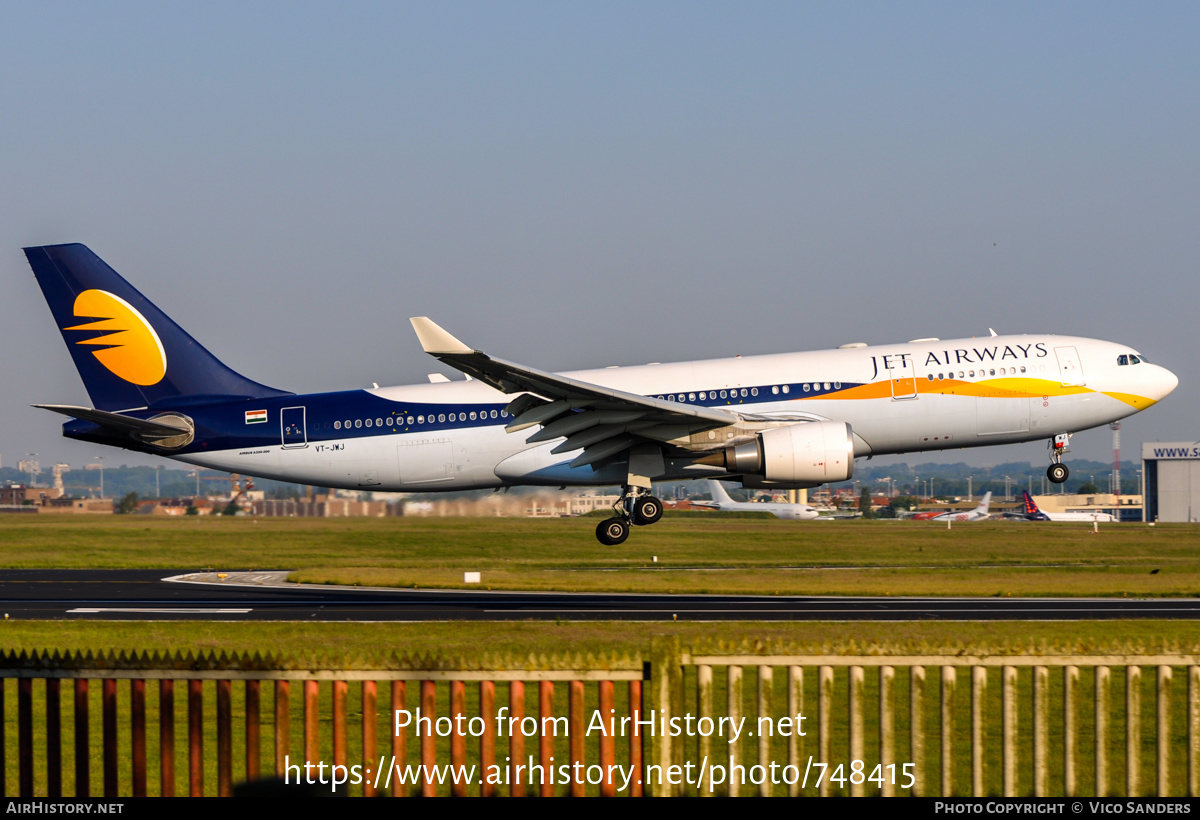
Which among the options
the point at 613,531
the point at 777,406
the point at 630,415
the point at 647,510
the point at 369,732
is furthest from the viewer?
the point at 613,531

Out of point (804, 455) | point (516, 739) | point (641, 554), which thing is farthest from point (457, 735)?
point (641, 554)

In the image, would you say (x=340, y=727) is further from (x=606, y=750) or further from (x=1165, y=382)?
(x=1165, y=382)

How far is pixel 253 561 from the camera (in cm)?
5181

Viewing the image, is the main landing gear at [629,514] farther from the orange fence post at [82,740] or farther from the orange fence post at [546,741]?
the orange fence post at [82,740]

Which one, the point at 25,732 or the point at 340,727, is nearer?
the point at 340,727

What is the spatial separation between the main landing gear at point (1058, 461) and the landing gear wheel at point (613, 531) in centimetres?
1149

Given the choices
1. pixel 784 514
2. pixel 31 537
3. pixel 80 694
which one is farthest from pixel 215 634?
pixel 784 514

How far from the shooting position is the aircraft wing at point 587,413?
26.6 meters

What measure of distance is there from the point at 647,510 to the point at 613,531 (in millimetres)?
1383

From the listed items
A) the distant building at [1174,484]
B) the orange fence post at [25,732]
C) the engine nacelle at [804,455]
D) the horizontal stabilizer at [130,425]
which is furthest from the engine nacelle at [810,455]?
the distant building at [1174,484]

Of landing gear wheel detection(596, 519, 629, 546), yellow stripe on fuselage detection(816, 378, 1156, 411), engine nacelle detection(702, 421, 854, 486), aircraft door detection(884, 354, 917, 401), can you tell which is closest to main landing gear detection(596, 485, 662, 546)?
landing gear wheel detection(596, 519, 629, 546)

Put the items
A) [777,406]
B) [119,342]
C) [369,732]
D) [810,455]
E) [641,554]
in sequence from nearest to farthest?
[369,732], [810,455], [777,406], [119,342], [641,554]

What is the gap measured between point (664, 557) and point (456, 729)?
44539mm

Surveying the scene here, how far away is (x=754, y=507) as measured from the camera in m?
97.7
